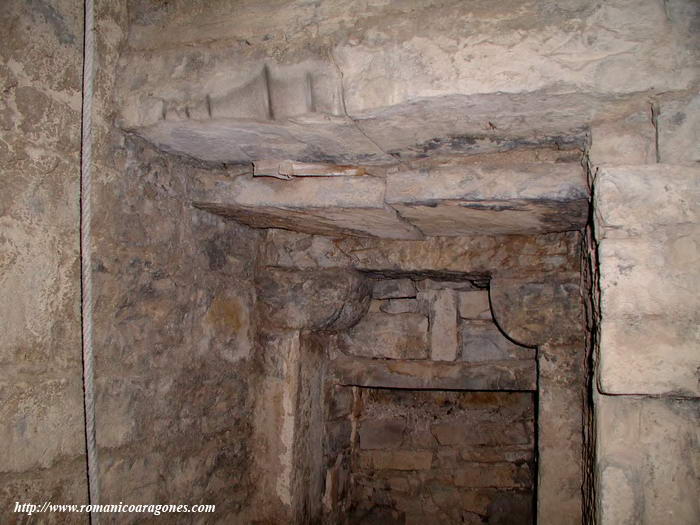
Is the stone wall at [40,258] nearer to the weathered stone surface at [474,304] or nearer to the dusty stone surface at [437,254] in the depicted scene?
the dusty stone surface at [437,254]

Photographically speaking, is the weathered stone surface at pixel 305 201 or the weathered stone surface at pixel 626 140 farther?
the weathered stone surface at pixel 305 201

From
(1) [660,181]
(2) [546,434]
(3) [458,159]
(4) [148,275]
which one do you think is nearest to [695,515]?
(1) [660,181]

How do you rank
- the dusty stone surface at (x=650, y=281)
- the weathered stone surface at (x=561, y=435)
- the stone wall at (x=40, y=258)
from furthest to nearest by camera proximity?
the weathered stone surface at (x=561, y=435), the stone wall at (x=40, y=258), the dusty stone surface at (x=650, y=281)

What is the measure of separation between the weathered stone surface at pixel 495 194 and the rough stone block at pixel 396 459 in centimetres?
157

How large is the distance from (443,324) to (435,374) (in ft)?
0.82

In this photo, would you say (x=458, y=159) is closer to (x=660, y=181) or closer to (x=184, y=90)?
(x=660, y=181)

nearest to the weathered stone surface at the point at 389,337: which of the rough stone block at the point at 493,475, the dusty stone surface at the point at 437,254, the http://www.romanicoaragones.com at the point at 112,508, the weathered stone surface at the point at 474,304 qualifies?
the weathered stone surface at the point at 474,304

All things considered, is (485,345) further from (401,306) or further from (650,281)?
(650,281)

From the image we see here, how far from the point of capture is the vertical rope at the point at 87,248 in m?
1.15

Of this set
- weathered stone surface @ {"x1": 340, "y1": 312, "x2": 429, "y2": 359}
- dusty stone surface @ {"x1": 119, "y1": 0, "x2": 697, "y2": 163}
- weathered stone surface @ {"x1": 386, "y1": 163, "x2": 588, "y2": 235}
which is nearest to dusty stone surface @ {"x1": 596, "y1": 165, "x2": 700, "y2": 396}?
dusty stone surface @ {"x1": 119, "y1": 0, "x2": 697, "y2": 163}

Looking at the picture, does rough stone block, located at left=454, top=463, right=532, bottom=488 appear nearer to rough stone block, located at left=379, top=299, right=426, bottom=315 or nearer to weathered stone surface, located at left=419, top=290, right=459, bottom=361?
weathered stone surface, located at left=419, top=290, right=459, bottom=361

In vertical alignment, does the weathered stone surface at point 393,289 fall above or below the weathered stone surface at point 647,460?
above

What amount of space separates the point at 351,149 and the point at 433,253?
77 centimetres

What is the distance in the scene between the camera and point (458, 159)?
151cm
